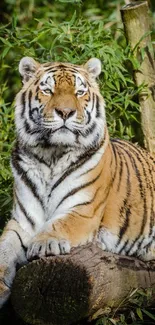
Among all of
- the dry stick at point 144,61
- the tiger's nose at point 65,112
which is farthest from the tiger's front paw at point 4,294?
the dry stick at point 144,61

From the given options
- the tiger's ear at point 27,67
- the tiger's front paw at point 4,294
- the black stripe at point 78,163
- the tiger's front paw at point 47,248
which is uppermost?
the tiger's ear at point 27,67

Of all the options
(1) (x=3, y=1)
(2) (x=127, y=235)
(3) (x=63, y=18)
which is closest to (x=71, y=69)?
(2) (x=127, y=235)

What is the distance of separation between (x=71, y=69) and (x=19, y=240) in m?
1.02

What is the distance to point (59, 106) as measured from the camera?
558 centimetres

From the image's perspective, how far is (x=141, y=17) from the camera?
24.8ft

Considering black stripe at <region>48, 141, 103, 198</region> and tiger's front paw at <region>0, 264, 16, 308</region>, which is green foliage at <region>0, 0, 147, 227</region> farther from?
tiger's front paw at <region>0, 264, 16, 308</region>

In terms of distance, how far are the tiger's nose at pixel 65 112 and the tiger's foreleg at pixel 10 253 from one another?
0.73 meters

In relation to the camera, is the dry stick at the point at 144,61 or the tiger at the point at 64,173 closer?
the tiger at the point at 64,173

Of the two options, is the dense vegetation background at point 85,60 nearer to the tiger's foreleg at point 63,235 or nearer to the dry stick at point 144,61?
the dry stick at point 144,61

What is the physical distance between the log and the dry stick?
96.7 inches

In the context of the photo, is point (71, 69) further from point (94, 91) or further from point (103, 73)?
point (103, 73)

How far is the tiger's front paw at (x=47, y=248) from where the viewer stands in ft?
17.3

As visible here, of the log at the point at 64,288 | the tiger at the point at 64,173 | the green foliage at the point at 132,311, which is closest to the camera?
the log at the point at 64,288

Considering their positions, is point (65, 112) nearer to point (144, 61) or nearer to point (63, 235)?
point (63, 235)
